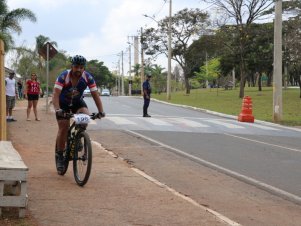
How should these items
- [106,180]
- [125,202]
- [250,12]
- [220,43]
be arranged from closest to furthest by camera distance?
[125,202], [106,180], [250,12], [220,43]

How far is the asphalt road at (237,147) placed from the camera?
30.3ft

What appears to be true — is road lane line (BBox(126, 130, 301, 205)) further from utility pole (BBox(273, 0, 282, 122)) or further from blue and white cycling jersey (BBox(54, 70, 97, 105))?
utility pole (BBox(273, 0, 282, 122))

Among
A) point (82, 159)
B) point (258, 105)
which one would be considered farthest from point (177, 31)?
point (82, 159)

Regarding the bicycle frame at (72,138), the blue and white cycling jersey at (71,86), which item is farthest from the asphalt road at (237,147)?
the blue and white cycling jersey at (71,86)

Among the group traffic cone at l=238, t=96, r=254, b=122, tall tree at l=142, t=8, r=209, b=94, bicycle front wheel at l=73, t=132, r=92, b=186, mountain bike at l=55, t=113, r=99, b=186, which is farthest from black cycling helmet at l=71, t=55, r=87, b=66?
tall tree at l=142, t=8, r=209, b=94

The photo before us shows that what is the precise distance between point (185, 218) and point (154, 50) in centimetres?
5879

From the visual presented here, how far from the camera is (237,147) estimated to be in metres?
13.3

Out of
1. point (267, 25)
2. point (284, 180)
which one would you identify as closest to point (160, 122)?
point (284, 180)

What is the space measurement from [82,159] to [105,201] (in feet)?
4.06

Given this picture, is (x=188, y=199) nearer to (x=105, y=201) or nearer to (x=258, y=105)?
(x=105, y=201)

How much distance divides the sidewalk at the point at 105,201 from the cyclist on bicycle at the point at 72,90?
756mm

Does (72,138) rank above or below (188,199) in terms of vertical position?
above

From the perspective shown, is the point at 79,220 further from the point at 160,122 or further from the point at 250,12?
the point at 250,12

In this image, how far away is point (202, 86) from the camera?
110 m
